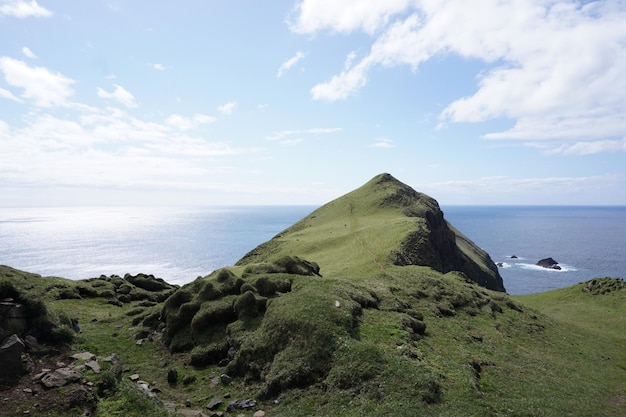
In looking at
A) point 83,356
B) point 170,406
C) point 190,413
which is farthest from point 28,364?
point 190,413

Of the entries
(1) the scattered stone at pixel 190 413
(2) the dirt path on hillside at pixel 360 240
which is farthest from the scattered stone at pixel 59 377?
(2) the dirt path on hillside at pixel 360 240

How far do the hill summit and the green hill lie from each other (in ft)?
60.1

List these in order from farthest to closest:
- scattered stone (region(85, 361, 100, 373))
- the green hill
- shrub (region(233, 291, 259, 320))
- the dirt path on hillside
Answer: the dirt path on hillside < shrub (region(233, 291, 259, 320)) < the green hill < scattered stone (region(85, 361, 100, 373))

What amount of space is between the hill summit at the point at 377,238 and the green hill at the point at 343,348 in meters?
18.3

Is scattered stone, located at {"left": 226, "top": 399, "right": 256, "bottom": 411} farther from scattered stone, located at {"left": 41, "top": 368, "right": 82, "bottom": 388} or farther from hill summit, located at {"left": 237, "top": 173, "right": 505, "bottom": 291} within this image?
hill summit, located at {"left": 237, "top": 173, "right": 505, "bottom": 291}

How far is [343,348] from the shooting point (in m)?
24.7

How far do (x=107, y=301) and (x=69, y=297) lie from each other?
519 cm

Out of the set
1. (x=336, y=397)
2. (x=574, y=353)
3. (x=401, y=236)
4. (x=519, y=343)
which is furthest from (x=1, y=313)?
(x=401, y=236)

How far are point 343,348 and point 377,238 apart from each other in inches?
3188

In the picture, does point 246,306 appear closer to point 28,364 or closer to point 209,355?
point 209,355

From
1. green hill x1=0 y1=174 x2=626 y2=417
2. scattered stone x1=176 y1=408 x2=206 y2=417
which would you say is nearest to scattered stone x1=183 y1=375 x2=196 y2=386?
green hill x1=0 y1=174 x2=626 y2=417

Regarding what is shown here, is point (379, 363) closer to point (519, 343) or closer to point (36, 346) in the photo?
point (36, 346)

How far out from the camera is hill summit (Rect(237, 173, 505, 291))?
293ft

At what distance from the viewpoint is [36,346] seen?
72.1 ft
